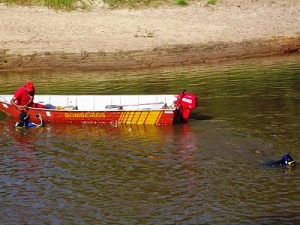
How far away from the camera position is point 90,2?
1651 inches

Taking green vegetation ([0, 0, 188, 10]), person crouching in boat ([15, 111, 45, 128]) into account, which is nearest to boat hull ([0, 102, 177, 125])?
person crouching in boat ([15, 111, 45, 128])

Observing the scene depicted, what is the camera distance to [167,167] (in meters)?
19.1

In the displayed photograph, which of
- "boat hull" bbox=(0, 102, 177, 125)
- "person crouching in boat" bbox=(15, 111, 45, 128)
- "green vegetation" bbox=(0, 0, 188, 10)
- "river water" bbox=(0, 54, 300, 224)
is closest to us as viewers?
"river water" bbox=(0, 54, 300, 224)

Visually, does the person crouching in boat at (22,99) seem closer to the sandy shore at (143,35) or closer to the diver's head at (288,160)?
the diver's head at (288,160)

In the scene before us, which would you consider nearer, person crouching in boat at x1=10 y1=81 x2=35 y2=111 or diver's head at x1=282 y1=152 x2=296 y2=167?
diver's head at x1=282 y1=152 x2=296 y2=167

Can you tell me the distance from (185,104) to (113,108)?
282cm

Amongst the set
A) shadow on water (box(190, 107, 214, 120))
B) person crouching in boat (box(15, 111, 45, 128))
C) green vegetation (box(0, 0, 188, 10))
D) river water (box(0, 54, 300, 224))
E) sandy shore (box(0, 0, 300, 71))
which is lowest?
river water (box(0, 54, 300, 224))

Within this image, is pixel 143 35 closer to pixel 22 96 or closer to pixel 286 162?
pixel 22 96

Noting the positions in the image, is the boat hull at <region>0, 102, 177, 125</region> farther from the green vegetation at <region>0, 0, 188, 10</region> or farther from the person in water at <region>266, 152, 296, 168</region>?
the green vegetation at <region>0, 0, 188, 10</region>

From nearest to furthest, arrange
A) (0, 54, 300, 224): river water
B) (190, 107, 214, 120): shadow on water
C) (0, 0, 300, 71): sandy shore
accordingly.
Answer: (0, 54, 300, 224): river water < (190, 107, 214, 120): shadow on water < (0, 0, 300, 71): sandy shore

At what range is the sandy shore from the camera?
3747 cm

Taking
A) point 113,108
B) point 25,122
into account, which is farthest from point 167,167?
point 25,122

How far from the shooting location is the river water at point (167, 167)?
51.8 ft

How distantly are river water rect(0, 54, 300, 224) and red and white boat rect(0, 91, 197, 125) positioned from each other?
1.11 feet
